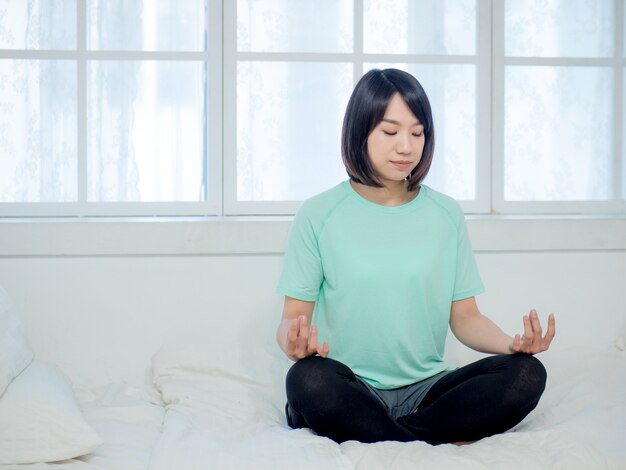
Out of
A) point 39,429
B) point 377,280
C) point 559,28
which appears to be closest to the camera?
point 39,429

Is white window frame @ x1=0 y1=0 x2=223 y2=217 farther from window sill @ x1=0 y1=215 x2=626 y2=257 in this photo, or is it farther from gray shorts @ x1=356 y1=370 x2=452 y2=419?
gray shorts @ x1=356 y1=370 x2=452 y2=419

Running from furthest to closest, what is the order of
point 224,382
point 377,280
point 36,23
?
point 36,23, point 224,382, point 377,280

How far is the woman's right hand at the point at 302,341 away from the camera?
167 cm

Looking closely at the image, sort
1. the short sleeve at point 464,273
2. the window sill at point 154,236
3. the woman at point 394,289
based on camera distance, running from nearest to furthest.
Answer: the woman at point 394,289, the short sleeve at point 464,273, the window sill at point 154,236

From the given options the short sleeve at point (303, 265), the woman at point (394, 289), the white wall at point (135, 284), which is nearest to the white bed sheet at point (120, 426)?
the white wall at point (135, 284)

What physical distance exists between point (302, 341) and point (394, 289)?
0.30m

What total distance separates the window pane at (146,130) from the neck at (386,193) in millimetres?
822

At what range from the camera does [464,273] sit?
6.54ft

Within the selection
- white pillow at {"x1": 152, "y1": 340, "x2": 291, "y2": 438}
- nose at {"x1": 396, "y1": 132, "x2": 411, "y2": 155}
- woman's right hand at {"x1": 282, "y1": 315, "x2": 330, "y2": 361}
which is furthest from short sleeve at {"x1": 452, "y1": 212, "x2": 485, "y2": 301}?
white pillow at {"x1": 152, "y1": 340, "x2": 291, "y2": 438}

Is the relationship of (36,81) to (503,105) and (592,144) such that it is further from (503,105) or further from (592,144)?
(592,144)

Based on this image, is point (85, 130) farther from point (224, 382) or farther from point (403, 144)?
point (403, 144)

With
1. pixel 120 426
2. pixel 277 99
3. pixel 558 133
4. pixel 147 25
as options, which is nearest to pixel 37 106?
pixel 147 25

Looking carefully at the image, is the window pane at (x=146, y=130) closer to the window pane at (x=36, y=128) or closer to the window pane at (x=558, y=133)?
the window pane at (x=36, y=128)

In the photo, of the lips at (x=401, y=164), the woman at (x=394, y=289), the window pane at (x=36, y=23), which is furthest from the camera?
the window pane at (x=36, y=23)
